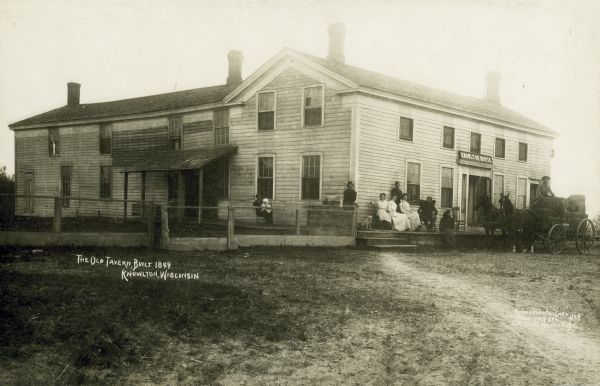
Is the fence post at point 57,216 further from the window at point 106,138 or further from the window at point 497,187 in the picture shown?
the window at point 497,187

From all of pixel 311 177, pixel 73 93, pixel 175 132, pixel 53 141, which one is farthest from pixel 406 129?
pixel 73 93

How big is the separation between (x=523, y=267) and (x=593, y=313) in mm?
4731

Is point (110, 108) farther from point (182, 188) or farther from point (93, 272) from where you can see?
point (93, 272)

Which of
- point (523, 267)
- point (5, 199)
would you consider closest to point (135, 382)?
point (5, 199)

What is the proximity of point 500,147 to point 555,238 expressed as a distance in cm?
931

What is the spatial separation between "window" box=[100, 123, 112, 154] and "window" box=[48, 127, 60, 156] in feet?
11.4

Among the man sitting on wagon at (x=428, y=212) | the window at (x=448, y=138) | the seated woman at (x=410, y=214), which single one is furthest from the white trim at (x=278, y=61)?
the window at (x=448, y=138)

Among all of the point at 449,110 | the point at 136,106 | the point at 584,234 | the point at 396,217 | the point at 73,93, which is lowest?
the point at 584,234

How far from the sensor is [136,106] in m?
28.5

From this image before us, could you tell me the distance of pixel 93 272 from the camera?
9.66 m

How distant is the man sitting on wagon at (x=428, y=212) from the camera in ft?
67.2

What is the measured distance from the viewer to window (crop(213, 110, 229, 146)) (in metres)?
23.8

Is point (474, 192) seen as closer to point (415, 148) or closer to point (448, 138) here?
point (448, 138)

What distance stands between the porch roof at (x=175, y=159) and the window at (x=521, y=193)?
46.3 ft
